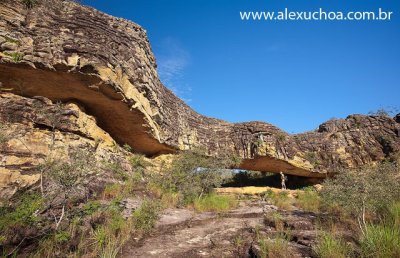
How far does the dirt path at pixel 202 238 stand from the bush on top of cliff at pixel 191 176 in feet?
11.2

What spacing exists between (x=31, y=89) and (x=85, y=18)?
4.03 meters

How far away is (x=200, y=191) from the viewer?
13.5m

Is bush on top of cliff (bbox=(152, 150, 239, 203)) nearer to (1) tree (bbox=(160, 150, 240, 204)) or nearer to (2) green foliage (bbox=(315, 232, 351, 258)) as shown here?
(1) tree (bbox=(160, 150, 240, 204))

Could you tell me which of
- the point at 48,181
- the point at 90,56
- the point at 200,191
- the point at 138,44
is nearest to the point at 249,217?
the point at 200,191

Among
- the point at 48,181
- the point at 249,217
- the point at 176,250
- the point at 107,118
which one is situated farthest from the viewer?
the point at 107,118

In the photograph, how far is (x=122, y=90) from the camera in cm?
1076

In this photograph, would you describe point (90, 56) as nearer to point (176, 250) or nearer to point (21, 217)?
point (21, 217)

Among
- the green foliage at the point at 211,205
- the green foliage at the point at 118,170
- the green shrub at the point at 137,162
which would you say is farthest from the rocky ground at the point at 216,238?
the green shrub at the point at 137,162

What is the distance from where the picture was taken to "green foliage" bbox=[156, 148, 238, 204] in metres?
12.5

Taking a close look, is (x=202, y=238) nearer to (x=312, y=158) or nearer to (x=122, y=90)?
(x=122, y=90)

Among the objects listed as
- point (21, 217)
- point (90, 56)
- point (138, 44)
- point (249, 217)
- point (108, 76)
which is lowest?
point (249, 217)

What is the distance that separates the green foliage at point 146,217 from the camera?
6.76 meters

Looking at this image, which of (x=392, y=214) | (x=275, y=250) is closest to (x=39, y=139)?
(x=275, y=250)

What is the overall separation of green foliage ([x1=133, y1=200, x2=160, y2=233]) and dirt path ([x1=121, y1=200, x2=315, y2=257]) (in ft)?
0.80
